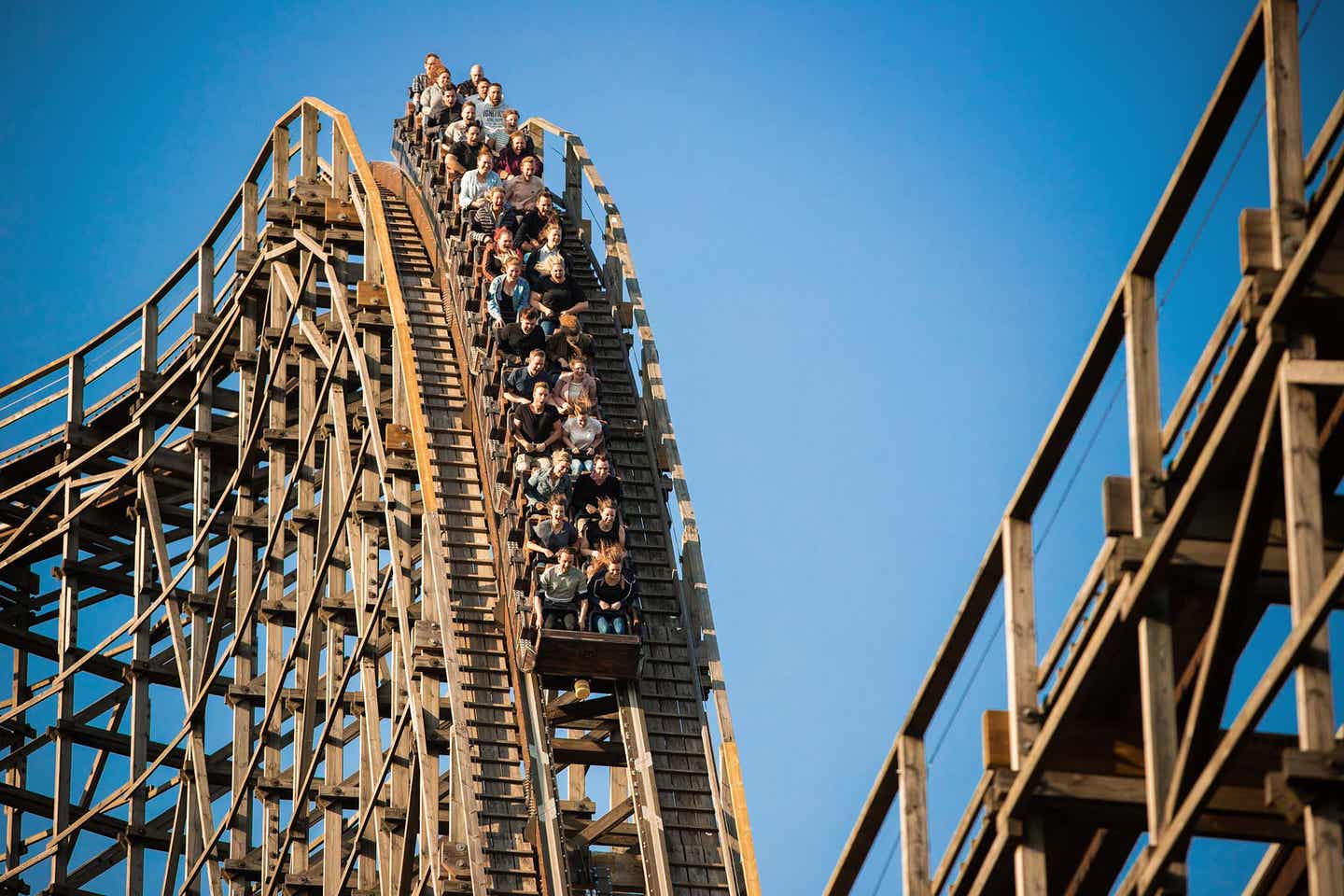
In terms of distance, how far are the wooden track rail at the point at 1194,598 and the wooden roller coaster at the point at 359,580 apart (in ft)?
21.3

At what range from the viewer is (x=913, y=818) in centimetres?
934

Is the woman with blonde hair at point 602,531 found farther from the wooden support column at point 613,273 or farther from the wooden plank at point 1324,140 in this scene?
the wooden plank at point 1324,140

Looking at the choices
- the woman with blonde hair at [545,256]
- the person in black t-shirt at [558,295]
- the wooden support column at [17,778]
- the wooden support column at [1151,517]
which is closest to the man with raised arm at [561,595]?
the person in black t-shirt at [558,295]

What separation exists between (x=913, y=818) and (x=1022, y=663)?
913mm

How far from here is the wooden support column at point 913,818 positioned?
9.29 m

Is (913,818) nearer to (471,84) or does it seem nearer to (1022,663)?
(1022,663)

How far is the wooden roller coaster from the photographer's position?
15.9m

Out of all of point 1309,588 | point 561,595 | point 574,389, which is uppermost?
point 574,389

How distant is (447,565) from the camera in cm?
1683

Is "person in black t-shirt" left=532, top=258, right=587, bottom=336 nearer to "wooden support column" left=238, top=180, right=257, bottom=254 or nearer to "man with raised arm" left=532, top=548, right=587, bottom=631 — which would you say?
"man with raised arm" left=532, top=548, right=587, bottom=631

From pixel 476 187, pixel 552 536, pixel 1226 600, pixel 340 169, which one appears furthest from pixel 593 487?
pixel 1226 600

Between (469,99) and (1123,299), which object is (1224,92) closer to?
(1123,299)

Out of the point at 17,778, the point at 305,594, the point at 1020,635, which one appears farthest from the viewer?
the point at 17,778

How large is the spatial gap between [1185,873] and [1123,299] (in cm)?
204
